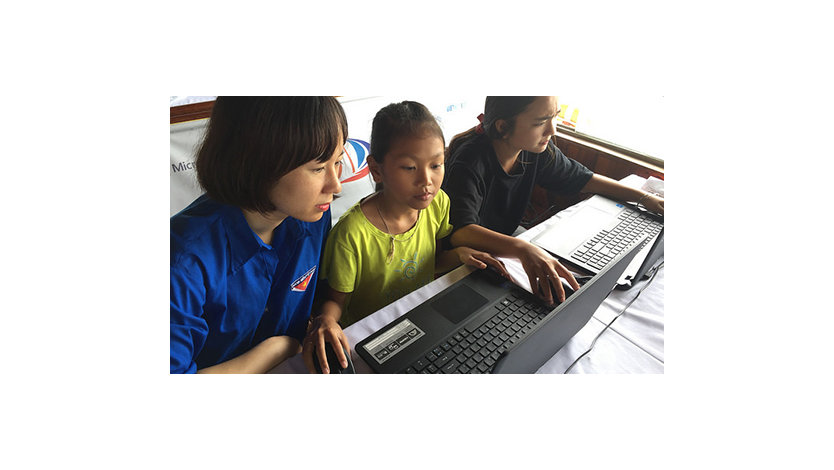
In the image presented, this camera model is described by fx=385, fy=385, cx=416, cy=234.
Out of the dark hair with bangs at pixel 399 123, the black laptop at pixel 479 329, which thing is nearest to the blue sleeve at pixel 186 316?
the black laptop at pixel 479 329

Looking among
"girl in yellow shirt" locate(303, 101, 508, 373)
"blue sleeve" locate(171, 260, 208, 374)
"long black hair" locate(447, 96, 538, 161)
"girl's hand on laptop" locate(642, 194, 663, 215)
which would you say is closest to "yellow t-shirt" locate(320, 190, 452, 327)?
"girl in yellow shirt" locate(303, 101, 508, 373)

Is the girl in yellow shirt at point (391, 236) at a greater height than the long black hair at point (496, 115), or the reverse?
the long black hair at point (496, 115)

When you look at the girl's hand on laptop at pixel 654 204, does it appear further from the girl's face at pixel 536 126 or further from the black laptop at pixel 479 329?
the girl's face at pixel 536 126

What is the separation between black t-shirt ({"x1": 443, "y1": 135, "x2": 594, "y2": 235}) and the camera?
2.56 ft

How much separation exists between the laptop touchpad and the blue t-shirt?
26 cm

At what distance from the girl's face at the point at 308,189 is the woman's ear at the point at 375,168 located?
7 centimetres

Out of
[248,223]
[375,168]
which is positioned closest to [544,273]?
[375,168]

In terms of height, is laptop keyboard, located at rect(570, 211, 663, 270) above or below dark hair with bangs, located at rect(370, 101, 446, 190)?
below

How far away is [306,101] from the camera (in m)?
0.62

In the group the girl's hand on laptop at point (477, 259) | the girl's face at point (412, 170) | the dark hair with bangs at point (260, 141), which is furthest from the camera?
the girl's hand on laptop at point (477, 259)

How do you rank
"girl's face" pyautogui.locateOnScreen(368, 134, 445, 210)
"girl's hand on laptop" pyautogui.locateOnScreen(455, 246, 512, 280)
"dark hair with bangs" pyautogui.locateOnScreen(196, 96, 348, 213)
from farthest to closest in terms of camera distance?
"girl's hand on laptop" pyautogui.locateOnScreen(455, 246, 512, 280) → "girl's face" pyautogui.locateOnScreen(368, 134, 445, 210) → "dark hair with bangs" pyautogui.locateOnScreen(196, 96, 348, 213)

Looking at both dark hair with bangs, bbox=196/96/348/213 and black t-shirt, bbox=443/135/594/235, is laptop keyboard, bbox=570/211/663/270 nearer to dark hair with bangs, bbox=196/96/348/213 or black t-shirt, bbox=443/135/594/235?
black t-shirt, bbox=443/135/594/235

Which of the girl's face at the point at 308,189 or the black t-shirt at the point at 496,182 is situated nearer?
the girl's face at the point at 308,189

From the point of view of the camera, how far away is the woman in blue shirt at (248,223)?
0.60 m
